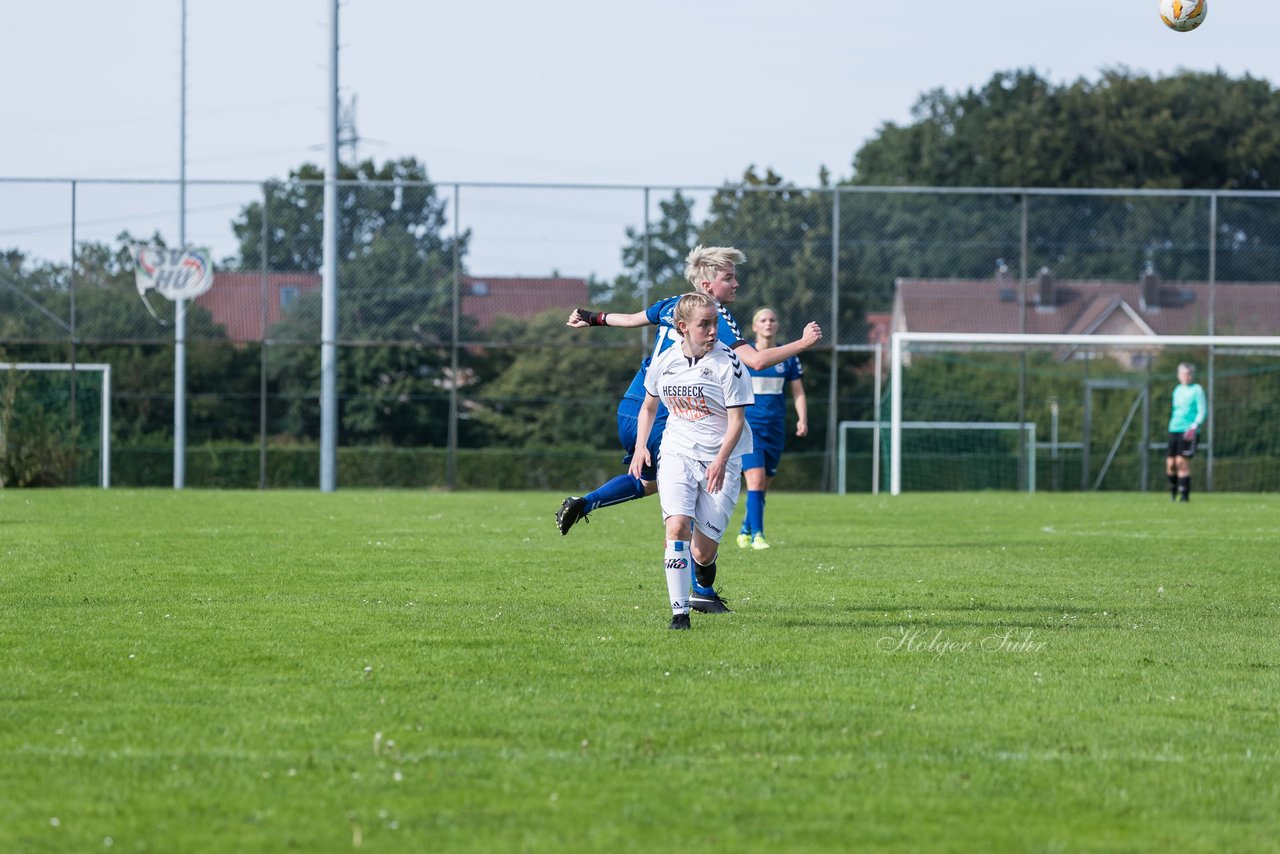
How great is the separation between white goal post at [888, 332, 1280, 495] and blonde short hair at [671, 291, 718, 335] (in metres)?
18.3

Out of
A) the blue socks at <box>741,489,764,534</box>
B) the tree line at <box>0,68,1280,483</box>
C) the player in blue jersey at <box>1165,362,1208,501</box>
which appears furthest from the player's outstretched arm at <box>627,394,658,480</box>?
the tree line at <box>0,68,1280,483</box>

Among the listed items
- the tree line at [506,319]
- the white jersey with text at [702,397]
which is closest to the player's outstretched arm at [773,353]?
the white jersey with text at [702,397]

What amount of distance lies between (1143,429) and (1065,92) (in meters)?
26.0

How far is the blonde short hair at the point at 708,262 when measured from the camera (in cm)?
863

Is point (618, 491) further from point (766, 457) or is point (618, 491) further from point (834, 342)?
point (834, 342)

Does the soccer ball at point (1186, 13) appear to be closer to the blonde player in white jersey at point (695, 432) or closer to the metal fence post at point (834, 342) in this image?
the blonde player in white jersey at point (695, 432)

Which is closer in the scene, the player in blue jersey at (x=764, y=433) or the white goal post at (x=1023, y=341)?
the player in blue jersey at (x=764, y=433)

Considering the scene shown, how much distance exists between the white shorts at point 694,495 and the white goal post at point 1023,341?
59.0 ft

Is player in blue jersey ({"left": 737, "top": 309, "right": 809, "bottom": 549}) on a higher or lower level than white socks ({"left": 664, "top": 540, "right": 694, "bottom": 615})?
higher

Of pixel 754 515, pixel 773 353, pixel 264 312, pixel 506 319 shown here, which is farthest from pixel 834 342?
pixel 773 353

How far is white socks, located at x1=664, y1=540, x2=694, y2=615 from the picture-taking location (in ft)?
25.9

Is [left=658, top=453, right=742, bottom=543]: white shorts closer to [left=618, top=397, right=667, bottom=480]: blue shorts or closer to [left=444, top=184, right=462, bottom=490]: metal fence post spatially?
[left=618, top=397, right=667, bottom=480]: blue shorts

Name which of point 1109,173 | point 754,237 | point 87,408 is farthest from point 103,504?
point 1109,173

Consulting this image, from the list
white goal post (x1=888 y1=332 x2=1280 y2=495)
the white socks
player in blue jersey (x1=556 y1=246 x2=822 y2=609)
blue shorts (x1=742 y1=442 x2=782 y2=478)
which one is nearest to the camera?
the white socks
